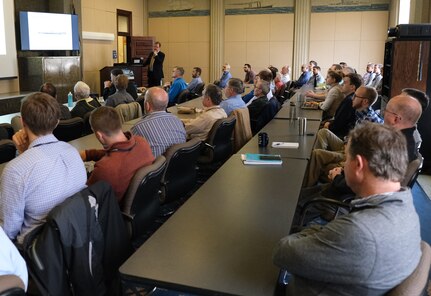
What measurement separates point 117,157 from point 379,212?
172 centimetres

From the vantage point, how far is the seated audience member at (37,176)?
208 cm

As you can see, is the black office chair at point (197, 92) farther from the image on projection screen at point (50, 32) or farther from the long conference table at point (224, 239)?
the long conference table at point (224, 239)

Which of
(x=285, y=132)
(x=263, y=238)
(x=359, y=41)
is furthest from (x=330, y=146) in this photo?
(x=359, y=41)

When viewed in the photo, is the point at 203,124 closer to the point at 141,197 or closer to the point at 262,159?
the point at 262,159

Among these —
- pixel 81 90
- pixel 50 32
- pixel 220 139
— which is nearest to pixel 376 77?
pixel 220 139

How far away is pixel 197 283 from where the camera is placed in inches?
59.2

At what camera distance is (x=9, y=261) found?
161cm

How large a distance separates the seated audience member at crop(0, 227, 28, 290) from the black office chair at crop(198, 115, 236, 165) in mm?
2686

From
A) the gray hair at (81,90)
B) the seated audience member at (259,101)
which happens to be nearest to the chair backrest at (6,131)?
the gray hair at (81,90)

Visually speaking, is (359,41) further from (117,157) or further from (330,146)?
(117,157)

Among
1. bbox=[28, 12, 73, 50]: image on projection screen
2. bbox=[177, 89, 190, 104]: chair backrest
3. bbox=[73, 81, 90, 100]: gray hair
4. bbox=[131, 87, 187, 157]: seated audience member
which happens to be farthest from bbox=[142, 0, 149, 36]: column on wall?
bbox=[131, 87, 187, 157]: seated audience member

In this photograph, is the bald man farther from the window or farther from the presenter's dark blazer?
the window

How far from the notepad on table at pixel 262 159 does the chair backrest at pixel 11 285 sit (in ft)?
6.14

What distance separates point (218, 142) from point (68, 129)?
4.96 ft
